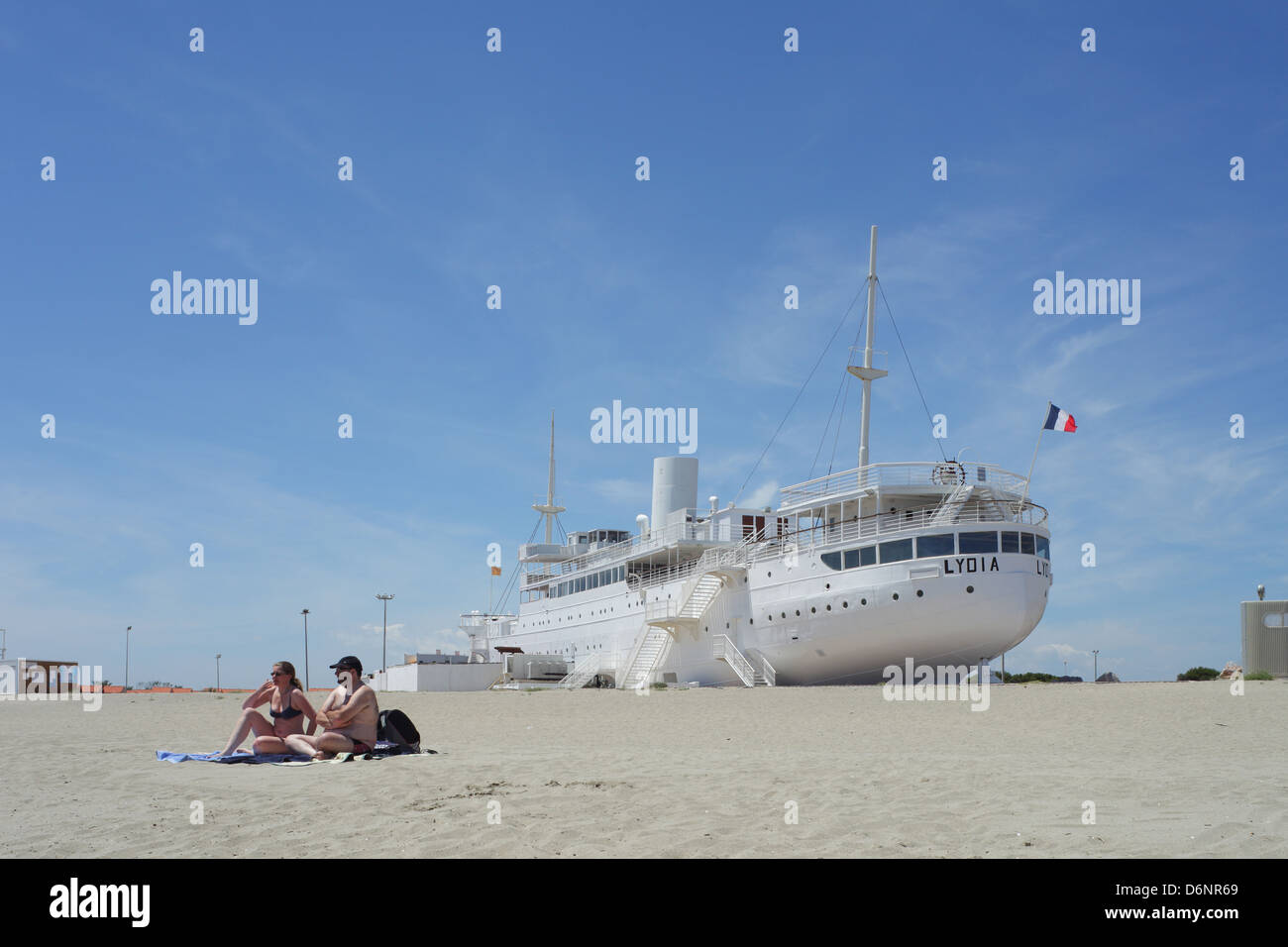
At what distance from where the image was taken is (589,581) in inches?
2131

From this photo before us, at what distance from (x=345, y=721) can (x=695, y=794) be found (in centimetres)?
459

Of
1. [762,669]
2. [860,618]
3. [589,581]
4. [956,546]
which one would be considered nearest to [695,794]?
[956,546]

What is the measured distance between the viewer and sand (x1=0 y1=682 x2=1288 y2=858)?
21.6 feet

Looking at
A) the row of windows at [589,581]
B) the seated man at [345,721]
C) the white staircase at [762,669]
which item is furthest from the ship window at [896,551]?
the seated man at [345,721]

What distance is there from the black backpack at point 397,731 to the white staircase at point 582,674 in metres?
34.1

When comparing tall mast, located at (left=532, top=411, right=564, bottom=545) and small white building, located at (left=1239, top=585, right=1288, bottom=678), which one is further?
tall mast, located at (left=532, top=411, right=564, bottom=545)

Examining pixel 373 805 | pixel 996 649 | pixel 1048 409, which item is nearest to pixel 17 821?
pixel 373 805

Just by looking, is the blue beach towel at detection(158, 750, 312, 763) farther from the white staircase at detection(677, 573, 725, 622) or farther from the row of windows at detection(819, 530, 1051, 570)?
the white staircase at detection(677, 573, 725, 622)

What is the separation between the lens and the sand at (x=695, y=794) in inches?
259

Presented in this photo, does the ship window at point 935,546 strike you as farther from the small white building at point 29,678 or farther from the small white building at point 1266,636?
the small white building at point 29,678

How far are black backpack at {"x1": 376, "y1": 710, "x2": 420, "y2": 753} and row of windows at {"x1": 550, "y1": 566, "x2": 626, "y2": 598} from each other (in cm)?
3756

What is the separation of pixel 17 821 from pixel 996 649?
3019 cm

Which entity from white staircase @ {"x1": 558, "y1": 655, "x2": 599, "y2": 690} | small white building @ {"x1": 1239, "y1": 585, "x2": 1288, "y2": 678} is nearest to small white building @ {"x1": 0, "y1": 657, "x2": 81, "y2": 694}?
white staircase @ {"x1": 558, "y1": 655, "x2": 599, "y2": 690}

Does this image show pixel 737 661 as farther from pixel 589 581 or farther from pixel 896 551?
pixel 589 581
